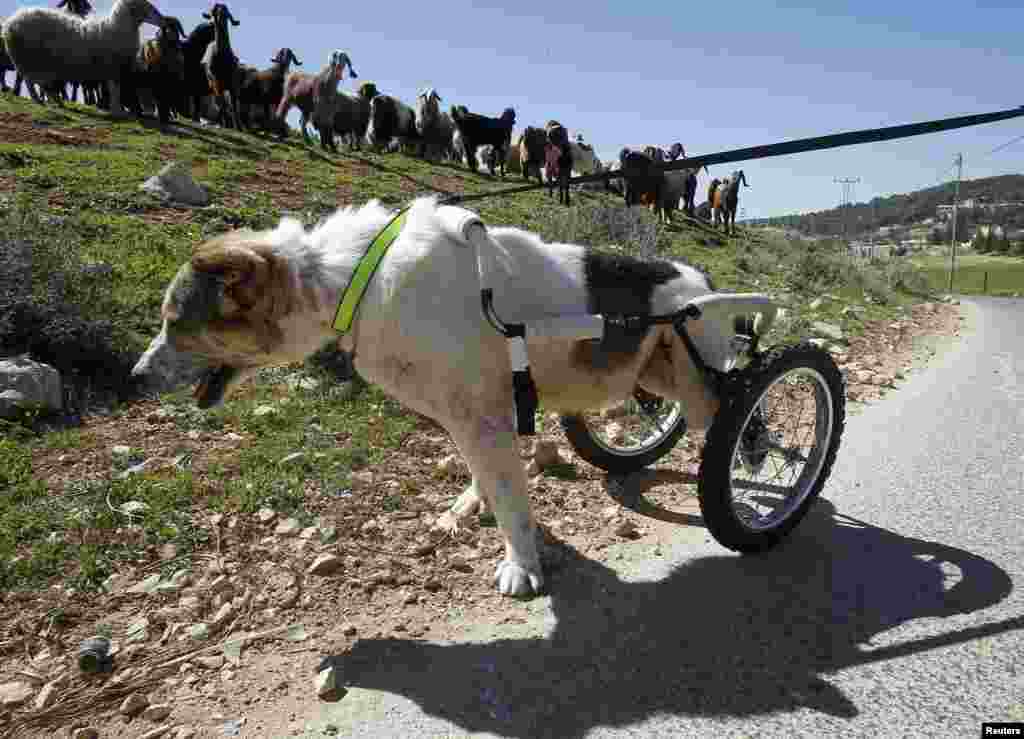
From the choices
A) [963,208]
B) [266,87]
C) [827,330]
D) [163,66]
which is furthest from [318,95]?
[963,208]

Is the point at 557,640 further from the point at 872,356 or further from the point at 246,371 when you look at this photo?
the point at 872,356

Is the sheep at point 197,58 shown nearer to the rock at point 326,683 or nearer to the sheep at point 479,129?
the sheep at point 479,129

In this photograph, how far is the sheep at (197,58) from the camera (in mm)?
18359

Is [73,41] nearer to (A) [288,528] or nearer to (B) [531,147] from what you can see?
(B) [531,147]

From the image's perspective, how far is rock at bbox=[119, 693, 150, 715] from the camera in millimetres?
2283

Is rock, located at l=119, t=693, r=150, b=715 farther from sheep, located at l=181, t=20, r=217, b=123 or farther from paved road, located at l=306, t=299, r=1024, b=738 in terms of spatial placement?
sheep, located at l=181, t=20, r=217, b=123

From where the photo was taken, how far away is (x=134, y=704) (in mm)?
2297

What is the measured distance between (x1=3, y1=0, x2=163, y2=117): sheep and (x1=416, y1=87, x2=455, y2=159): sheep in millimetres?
11122

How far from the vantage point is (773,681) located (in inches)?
87.4

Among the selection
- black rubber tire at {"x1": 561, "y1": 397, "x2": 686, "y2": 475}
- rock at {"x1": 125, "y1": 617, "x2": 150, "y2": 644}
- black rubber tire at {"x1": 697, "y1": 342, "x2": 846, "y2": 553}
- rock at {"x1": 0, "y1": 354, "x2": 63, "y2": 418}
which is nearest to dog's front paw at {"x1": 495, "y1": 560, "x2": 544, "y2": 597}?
black rubber tire at {"x1": 697, "y1": 342, "x2": 846, "y2": 553}

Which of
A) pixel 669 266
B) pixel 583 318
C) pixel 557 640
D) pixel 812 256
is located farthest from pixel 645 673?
pixel 812 256

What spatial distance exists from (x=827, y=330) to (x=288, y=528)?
23.9 feet

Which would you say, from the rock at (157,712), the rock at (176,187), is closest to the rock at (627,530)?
the rock at (157,712)

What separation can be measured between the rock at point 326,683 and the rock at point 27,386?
10.3 ft
